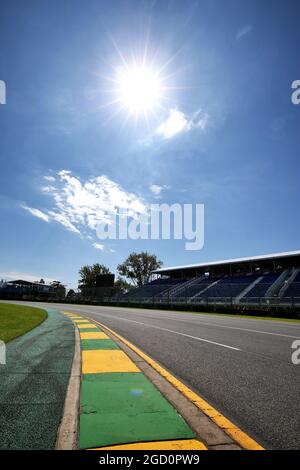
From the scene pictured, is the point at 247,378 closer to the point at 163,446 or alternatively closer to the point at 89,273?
the point at 163,446

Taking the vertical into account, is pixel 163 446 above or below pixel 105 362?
above

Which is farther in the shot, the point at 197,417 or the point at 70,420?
the point at 197,417

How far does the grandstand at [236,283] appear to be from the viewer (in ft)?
104

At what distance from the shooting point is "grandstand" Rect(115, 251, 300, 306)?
31797 millimetres

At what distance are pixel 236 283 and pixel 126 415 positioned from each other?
40.8 metres

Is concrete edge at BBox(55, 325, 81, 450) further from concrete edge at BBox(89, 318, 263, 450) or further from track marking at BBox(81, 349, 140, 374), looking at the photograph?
concrete edge at BBox(89, 318, 263, 450)

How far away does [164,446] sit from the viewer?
2602mm

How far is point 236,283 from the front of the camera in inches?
1652

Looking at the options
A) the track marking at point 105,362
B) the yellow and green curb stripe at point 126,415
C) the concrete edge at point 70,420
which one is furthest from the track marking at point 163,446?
the track marking at point 105,362

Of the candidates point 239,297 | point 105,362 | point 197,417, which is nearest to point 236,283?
point 239,297

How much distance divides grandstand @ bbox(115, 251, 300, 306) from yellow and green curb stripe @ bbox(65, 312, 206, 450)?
2214 cm

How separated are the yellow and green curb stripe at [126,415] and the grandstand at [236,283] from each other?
72.6ft
